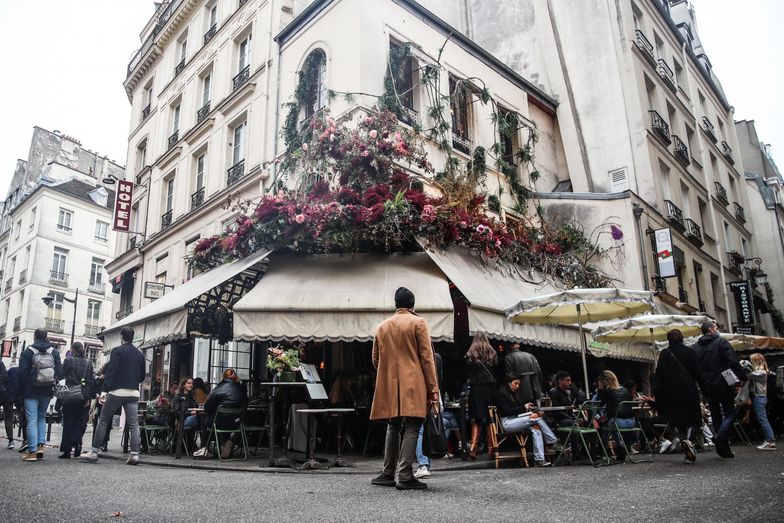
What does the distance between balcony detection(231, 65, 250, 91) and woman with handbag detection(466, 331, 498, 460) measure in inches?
434

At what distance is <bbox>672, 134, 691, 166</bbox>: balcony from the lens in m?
19.3

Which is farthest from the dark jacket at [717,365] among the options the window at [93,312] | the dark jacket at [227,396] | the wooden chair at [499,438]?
the window at [93,312]

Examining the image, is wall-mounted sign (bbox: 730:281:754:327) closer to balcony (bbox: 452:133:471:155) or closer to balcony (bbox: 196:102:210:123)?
balcony (bbox: 452:133:471:155)

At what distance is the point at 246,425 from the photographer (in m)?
9.48

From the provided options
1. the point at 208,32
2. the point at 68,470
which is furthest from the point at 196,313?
the point at 208,32

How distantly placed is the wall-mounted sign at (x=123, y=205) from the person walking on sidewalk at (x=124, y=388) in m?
12.9

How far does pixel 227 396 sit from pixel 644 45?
1687cm

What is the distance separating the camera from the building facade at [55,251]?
3509 centimetres

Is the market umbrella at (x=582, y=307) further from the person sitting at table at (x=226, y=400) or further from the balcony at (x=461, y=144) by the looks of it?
the balcony at (x=461, y=144)

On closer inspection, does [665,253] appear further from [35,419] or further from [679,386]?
[35,419]

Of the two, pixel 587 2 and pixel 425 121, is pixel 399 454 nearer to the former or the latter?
pixel 425 121

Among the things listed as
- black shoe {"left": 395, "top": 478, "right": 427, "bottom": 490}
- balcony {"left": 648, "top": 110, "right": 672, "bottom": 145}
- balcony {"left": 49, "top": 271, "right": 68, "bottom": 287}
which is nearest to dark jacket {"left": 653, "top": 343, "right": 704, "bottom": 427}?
black shoe {"left": 395, "top": 478, "right": 427, "bottom": 490}

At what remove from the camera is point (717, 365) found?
7.49 m

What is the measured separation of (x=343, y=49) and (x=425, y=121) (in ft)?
7.22
